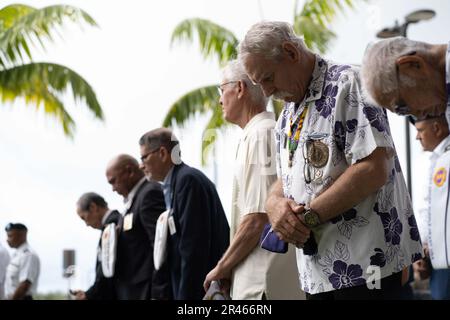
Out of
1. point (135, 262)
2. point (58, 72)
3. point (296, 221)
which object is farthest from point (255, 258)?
point (58, 72)

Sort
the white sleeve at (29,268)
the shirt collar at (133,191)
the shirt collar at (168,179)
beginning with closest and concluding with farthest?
the shirt collar at (168,179) → the shirt collar at (133,191) → the white sleeve at (29,268)

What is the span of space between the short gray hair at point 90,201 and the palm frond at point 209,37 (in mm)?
4397

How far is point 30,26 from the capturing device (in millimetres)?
9031

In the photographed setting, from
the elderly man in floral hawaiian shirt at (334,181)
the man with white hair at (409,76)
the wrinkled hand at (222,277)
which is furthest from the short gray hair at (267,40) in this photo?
the wrinkled hand at (222,277)

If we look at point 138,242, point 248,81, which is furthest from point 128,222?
point 248,81

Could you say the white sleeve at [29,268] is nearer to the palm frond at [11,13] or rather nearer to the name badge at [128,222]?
the palm frond at [11,13]

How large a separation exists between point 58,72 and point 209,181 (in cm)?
671

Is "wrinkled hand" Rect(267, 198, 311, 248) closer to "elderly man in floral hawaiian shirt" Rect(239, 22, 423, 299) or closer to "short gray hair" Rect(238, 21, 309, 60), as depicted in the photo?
"elderly man in floral hawaiian shirt" Rect(239, 22, 423, 299)

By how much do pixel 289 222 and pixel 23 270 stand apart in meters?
6.32

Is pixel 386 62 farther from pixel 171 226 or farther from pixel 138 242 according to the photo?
pixel 138 242

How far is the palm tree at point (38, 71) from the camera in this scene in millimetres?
9062

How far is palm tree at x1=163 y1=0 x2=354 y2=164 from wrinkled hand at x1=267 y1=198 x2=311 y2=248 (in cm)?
648

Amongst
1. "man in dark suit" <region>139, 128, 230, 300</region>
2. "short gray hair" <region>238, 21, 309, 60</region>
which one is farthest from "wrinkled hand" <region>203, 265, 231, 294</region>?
"short gray hair" <region>238, 21, 309, 60</region>
